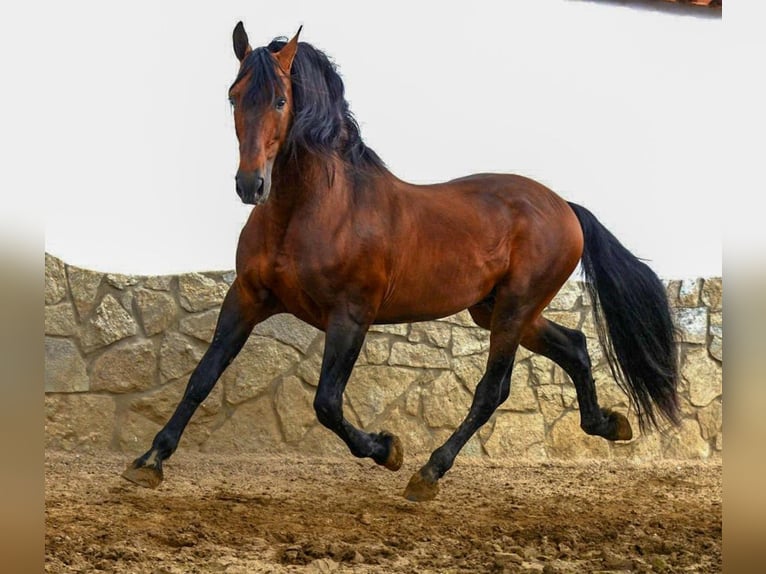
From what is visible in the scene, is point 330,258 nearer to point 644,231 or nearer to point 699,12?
point 644,231

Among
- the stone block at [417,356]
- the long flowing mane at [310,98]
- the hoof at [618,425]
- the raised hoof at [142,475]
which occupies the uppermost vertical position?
the long flowing mane at [310,98]

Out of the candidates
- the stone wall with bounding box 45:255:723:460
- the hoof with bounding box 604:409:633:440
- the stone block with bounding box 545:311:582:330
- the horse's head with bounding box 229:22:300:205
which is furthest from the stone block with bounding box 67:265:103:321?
the hoof with bounding box 604:409:633:440

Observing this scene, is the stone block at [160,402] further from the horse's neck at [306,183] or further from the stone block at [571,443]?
the stone block at [571,443]

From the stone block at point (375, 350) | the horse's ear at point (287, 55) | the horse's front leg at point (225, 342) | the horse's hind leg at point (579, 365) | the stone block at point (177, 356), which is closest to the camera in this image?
the horse's ear at point (287, 55)

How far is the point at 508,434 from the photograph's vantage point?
5.54 meters

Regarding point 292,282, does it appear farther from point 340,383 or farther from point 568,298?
point 568,298

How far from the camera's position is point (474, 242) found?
405 cm

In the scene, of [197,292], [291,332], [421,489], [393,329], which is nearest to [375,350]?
[393,329]

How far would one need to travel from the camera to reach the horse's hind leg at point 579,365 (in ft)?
14.5

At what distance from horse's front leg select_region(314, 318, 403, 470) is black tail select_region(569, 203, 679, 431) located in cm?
→ 143

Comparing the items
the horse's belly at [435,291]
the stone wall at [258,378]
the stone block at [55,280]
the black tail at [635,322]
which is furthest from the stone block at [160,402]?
the black tail at [635,322]
